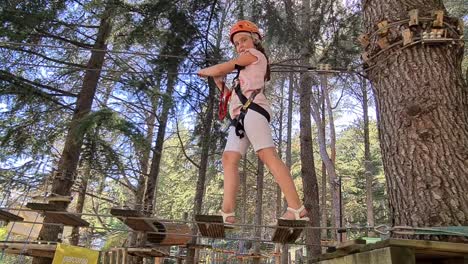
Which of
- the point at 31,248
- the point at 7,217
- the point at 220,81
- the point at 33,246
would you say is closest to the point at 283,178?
the point at 220,81

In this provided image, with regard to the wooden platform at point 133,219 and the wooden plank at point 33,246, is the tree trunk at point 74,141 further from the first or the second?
the wooden platform at point 133,219

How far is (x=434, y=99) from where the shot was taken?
2215 mm

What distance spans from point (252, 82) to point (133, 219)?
113 cm

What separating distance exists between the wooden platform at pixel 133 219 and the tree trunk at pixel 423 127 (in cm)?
136

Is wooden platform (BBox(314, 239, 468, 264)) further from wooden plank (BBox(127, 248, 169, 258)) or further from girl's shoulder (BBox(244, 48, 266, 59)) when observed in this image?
wooden plank (BBox(127, 248, 169, 258))

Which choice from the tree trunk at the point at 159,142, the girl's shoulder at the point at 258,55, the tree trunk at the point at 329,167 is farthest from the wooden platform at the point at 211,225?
the tree trunk at the point at 329,167

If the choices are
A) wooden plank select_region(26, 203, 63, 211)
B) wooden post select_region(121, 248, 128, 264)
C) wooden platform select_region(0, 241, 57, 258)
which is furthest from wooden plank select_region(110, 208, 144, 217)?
wooden post select_region(121, 248, 128, 264)

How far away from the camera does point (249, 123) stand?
2627 millimetres

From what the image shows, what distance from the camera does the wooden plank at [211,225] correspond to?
2188 mm

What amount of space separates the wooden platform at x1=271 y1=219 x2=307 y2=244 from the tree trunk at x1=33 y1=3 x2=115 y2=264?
4220 mm

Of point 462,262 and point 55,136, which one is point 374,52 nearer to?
point 462,262

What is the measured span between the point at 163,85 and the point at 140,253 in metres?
3.12

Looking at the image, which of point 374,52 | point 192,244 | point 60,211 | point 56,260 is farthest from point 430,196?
point 192,244

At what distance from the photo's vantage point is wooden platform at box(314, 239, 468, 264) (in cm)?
148
